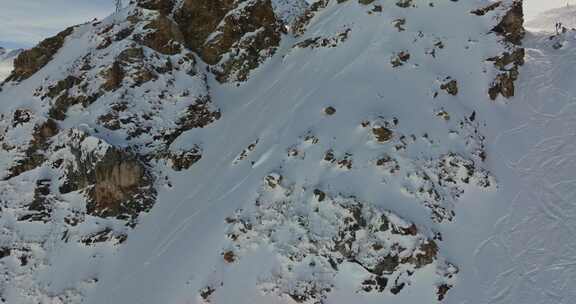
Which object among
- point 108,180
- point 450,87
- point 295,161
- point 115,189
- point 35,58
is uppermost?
point 35,58

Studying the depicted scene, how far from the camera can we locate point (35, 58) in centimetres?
2878

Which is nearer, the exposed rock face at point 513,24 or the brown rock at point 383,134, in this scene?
the brown rock at point 383,134

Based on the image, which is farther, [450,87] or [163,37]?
[163,37]

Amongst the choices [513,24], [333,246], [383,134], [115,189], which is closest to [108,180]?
[115,189]

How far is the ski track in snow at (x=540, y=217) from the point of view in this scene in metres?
13.7

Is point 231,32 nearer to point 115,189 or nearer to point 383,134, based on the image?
point 115,189

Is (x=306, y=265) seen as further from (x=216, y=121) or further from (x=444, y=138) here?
(x=216, y=121)

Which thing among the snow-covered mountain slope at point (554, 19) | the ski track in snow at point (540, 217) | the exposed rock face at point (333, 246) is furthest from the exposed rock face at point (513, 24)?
the exposed rock face at point (333, 246)

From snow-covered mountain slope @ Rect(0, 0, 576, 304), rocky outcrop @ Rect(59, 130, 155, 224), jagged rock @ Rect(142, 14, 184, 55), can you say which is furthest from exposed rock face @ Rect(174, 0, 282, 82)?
rocky outcrop @ Rect(59, 130, 155, 224)

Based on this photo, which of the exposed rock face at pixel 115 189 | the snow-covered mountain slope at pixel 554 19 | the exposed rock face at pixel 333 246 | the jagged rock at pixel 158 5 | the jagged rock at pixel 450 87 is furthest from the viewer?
the jagged rock at pixel 158 5

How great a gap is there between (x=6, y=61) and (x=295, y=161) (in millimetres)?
43056

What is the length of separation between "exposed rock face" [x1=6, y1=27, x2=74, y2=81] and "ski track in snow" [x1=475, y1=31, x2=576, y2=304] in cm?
2834

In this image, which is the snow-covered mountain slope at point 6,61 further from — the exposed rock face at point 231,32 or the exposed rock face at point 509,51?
the exposed rock face at point 509,51

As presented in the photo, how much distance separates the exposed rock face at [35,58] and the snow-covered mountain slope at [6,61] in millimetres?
9257
